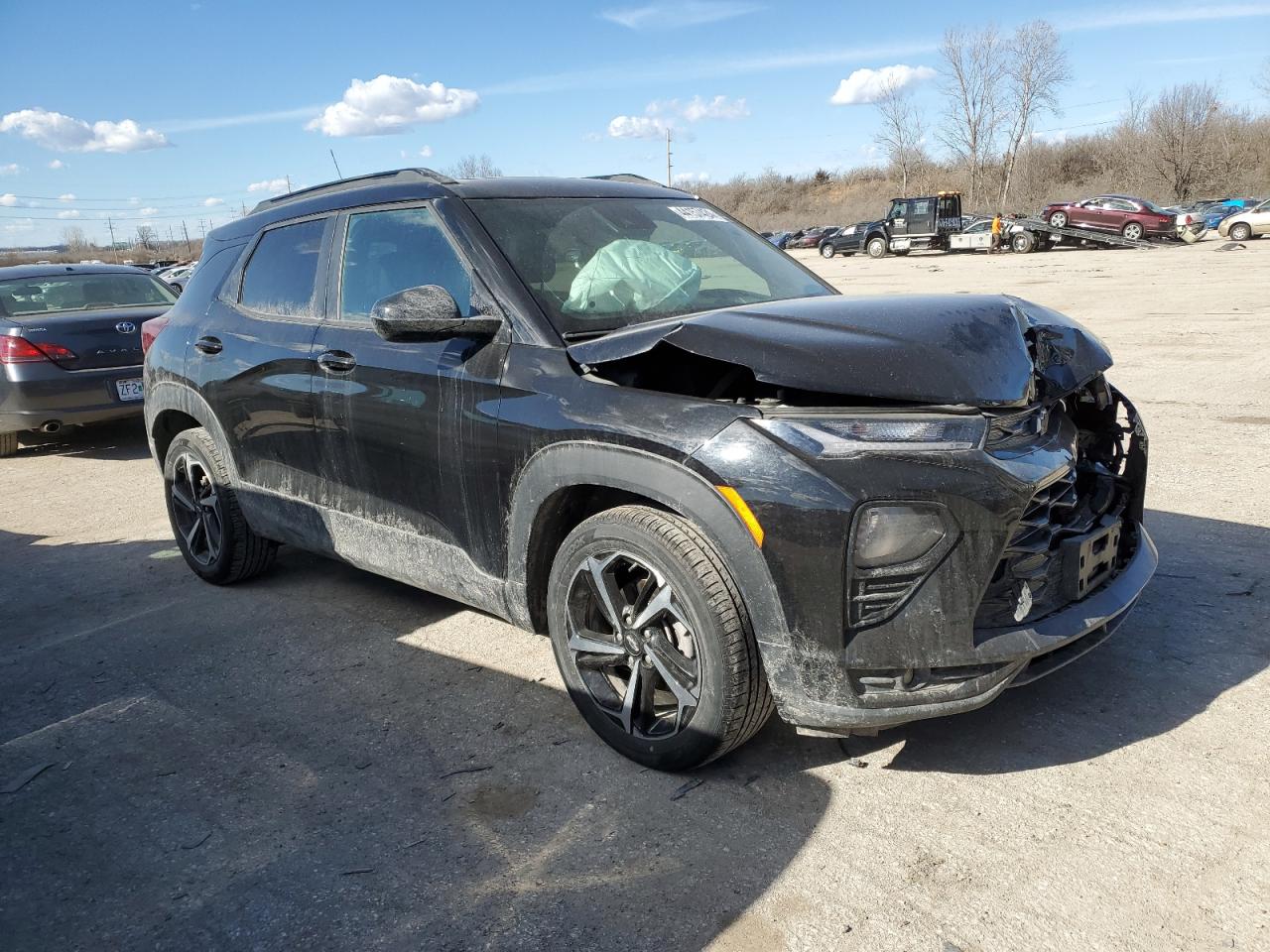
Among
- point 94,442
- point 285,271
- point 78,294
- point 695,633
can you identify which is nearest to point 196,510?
point 285,271

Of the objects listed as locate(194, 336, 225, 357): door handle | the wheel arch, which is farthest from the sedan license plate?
the wheel arch

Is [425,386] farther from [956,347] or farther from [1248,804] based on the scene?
[1248,804]

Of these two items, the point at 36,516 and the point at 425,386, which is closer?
the point at 425,386

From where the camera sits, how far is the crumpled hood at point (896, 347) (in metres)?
2.64

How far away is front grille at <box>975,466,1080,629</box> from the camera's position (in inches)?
105

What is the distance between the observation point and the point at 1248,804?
2.70 m

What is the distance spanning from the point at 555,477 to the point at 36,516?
5.67 metres

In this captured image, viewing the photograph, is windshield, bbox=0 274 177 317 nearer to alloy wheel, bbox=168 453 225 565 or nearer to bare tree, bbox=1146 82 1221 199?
alloy wheel, bbox=168 453 225 565

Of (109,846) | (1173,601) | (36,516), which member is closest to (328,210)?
(109,846)

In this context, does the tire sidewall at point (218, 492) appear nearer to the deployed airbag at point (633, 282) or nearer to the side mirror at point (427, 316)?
the side mirror at point (427, 316)

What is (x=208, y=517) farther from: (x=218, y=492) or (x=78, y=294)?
(x=78, y=294)

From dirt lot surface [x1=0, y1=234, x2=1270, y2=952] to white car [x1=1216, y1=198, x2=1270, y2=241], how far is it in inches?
1446

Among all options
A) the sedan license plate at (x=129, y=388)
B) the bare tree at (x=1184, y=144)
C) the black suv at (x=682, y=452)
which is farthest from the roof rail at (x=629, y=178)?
the bare tree at (x=1184, y=144)

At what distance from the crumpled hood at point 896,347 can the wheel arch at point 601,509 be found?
32 centimetres
